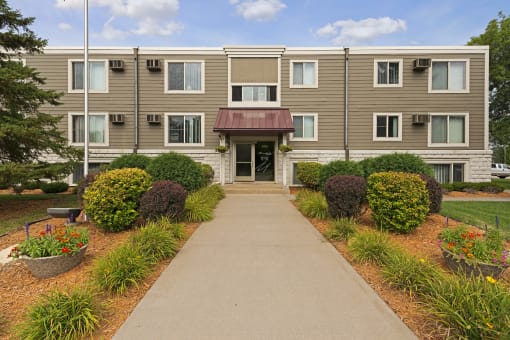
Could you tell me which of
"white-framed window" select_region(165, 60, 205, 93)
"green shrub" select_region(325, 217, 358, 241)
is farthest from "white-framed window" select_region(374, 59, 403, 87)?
"green shrub" select_region(325, 217, 358, 241)

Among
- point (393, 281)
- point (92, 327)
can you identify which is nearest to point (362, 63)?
point (393, 281)

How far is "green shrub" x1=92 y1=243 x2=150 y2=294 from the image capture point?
330cm

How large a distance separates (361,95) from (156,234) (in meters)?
14.1

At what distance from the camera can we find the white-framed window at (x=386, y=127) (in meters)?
14.6

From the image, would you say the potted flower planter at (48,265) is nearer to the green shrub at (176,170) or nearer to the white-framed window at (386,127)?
the green shrub at (176,170)

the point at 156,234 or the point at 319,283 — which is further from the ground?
the point at 156,234

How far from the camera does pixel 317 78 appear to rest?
47.9 ft

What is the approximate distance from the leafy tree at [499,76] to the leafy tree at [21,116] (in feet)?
87.8

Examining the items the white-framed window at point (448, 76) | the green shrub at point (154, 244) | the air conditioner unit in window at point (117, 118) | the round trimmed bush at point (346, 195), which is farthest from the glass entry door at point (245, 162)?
the white-framed window at point (448, 76)

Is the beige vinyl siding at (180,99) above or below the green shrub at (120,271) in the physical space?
above

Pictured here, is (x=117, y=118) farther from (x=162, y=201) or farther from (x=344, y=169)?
(x=344, y=169)

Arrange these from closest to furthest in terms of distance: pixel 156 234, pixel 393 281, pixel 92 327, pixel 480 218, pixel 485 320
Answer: pixel 485 320
pixel 92 327
pixel 393 281
pixel 156 234
pixel 480 218

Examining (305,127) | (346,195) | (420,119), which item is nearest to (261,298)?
(346,195)

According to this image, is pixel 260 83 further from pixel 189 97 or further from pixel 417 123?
pixel 417 123
